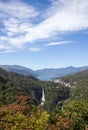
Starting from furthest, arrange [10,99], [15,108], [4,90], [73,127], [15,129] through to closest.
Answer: [4,90], [10,99], [73,127], [15,108], [15,129]

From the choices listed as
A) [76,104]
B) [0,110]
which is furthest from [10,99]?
[0,110]

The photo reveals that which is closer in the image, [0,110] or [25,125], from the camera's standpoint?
[25,125]

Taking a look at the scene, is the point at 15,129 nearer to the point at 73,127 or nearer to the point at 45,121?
the point at 45,121

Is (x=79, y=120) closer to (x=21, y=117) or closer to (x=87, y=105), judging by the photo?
(x=87, y=105)

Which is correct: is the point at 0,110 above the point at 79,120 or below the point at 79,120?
above

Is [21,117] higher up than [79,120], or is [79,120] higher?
[21,117]

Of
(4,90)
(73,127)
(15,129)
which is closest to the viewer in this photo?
(15,129)

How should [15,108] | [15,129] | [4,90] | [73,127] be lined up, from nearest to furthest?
[15,129], [15,108], [73,127], [4,90]

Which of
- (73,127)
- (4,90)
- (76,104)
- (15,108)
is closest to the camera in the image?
(15,108)

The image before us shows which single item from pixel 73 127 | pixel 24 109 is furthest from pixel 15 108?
pixel 73 127
